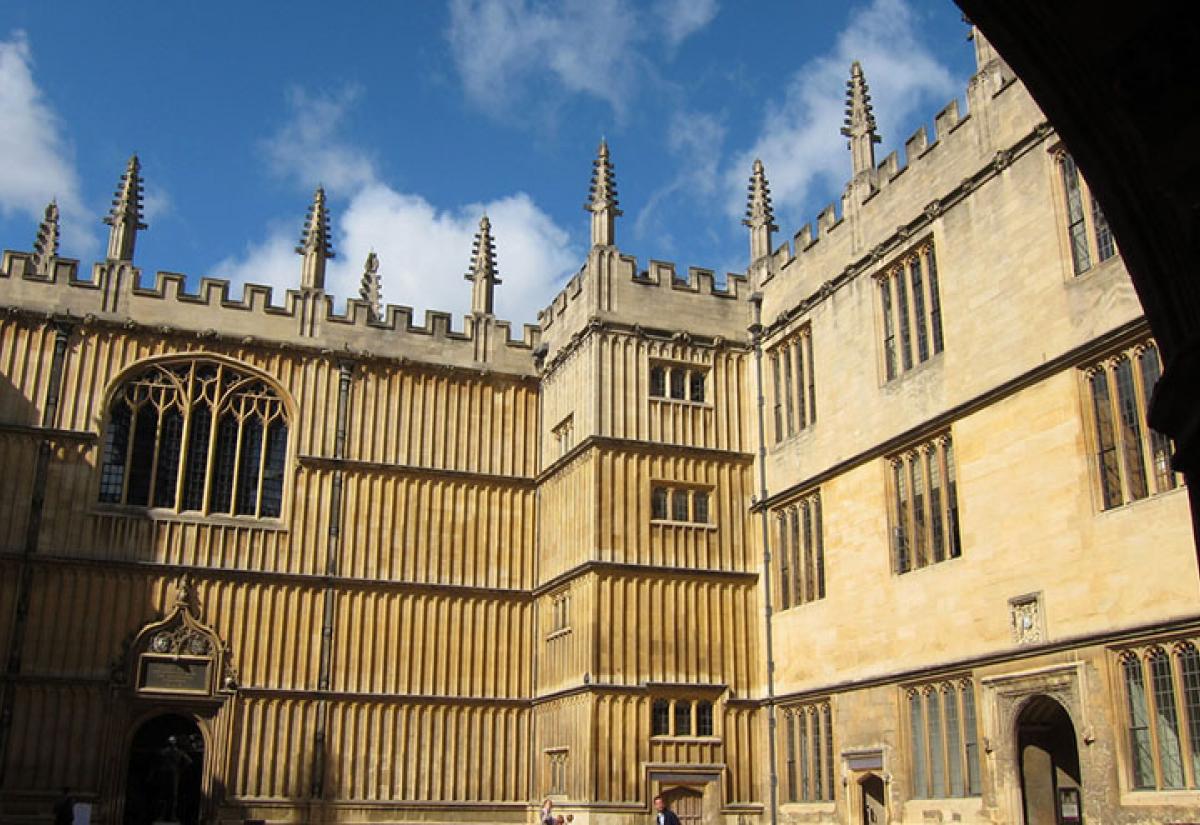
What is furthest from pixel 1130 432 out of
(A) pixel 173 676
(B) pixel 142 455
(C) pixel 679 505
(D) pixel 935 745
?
(B) pixel 142 455

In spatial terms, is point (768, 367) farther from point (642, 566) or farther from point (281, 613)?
point (281, 613)

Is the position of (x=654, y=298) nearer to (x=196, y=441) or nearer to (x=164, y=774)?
(x=196, y=441)

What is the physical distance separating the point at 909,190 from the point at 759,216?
571cm

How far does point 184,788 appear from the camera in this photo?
910 inches

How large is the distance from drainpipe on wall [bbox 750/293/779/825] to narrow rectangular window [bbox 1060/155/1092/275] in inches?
332

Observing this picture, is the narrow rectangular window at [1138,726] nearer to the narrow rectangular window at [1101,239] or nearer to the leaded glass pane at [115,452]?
the narrow rectangular window at [1101,239]

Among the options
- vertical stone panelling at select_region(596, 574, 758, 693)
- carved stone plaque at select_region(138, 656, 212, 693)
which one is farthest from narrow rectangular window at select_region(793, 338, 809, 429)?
carved stone plaque at select_region(138, 656, 212, 693)

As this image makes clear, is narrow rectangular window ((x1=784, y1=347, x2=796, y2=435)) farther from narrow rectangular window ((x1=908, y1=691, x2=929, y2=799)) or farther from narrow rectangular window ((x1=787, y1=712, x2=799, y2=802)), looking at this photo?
narrow rectangular window ((x1=908, y1=691, x2=929, y2=799))

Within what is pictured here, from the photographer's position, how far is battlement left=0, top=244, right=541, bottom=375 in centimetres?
2394

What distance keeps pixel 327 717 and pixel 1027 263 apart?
47.5 feet

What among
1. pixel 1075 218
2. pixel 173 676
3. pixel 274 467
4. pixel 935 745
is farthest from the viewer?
pixel 274 467

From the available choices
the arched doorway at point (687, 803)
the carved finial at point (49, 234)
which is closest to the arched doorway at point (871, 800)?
the arched doorway at point (687, 803)

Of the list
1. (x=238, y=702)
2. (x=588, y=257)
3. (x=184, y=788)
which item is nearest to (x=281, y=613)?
(x=238, y=702)

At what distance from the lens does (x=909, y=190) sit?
19672 millimetres
